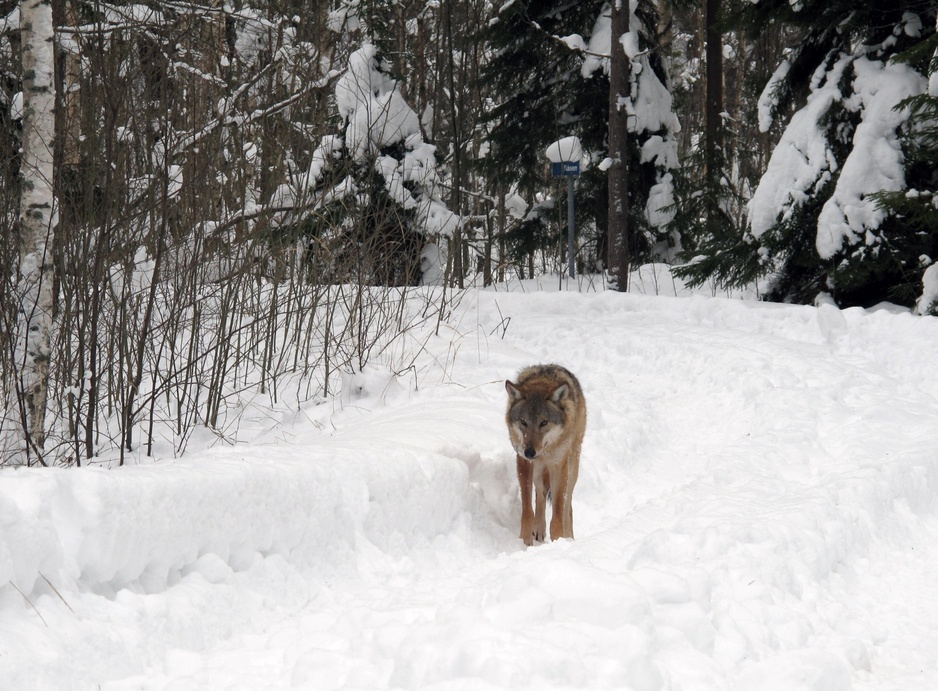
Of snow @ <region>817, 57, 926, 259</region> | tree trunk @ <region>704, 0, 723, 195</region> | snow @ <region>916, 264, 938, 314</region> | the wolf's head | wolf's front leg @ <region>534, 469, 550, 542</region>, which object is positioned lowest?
wolf's front leg @ <region>534, 469, 550, 542</region>

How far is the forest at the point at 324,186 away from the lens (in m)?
7.45

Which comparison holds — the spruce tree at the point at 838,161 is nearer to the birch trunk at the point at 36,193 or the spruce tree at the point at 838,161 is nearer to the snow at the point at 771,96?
the snow at the point at 771,96

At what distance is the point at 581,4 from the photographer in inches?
831

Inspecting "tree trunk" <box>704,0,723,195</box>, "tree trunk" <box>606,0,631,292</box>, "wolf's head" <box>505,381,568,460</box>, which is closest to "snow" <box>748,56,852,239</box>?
"tree trunk" <box>606,0,631,292</box>

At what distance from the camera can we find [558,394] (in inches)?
277

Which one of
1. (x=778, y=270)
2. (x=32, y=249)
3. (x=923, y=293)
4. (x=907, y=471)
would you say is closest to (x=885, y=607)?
(x=907, y=471)

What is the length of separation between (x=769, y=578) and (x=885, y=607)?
72cm

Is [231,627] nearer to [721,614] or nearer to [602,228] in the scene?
[721,614]

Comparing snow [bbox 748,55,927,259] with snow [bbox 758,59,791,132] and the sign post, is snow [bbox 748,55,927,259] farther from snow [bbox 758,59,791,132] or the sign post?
the sign post

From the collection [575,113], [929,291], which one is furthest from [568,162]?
[929,291]

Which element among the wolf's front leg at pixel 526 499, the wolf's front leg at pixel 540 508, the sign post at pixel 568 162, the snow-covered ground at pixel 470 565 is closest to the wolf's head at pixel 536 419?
the wolf's front leg at pixel 526 499

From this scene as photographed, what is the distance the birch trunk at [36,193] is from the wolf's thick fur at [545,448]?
13.9 ft

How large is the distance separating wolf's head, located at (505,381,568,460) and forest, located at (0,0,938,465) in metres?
3.25

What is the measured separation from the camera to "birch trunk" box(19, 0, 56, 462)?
768cm
